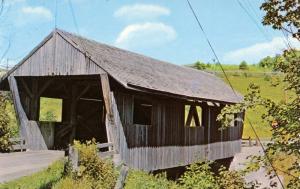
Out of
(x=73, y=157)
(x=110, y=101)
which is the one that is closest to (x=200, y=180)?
(x=73, y=157)

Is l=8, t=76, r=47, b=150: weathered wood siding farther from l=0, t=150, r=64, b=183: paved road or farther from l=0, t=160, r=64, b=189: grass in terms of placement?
l=0, t=160, r=64, b=189: grass

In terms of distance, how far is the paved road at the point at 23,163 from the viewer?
13901 mm

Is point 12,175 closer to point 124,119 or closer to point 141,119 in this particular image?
point 124,119

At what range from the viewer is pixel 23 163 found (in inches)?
616

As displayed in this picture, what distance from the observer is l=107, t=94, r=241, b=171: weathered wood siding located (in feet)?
54.4

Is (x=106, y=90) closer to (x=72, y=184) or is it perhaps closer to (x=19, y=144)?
(x=72, y=184)

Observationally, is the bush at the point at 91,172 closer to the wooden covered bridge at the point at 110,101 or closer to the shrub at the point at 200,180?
the shrub at the point at 200,180

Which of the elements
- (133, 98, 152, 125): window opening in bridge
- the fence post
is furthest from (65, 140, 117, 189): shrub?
(133, 98, 152, 125): window opening in bridge

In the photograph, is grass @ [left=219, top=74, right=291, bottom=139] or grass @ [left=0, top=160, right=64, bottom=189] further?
grass @ [left=219, top=74, right=291, bottom=139]

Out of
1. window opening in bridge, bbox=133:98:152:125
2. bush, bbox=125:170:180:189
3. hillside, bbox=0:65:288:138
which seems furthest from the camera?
hillside, bbox=0:65:288:138

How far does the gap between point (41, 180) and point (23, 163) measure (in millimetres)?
2802

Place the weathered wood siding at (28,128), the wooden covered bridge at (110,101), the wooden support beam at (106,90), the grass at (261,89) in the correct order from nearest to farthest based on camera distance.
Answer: the wooden support beam at (106,90)
the wooden covered bridge at (110,101)
the weathered wood siding at (28,128)
the grass at (261,89)

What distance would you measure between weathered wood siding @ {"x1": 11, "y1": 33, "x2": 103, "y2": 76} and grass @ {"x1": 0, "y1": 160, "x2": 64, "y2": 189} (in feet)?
12.4

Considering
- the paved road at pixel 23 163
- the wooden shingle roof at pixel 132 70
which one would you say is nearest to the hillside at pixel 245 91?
the wooden shingle roof at pixel 132 70
